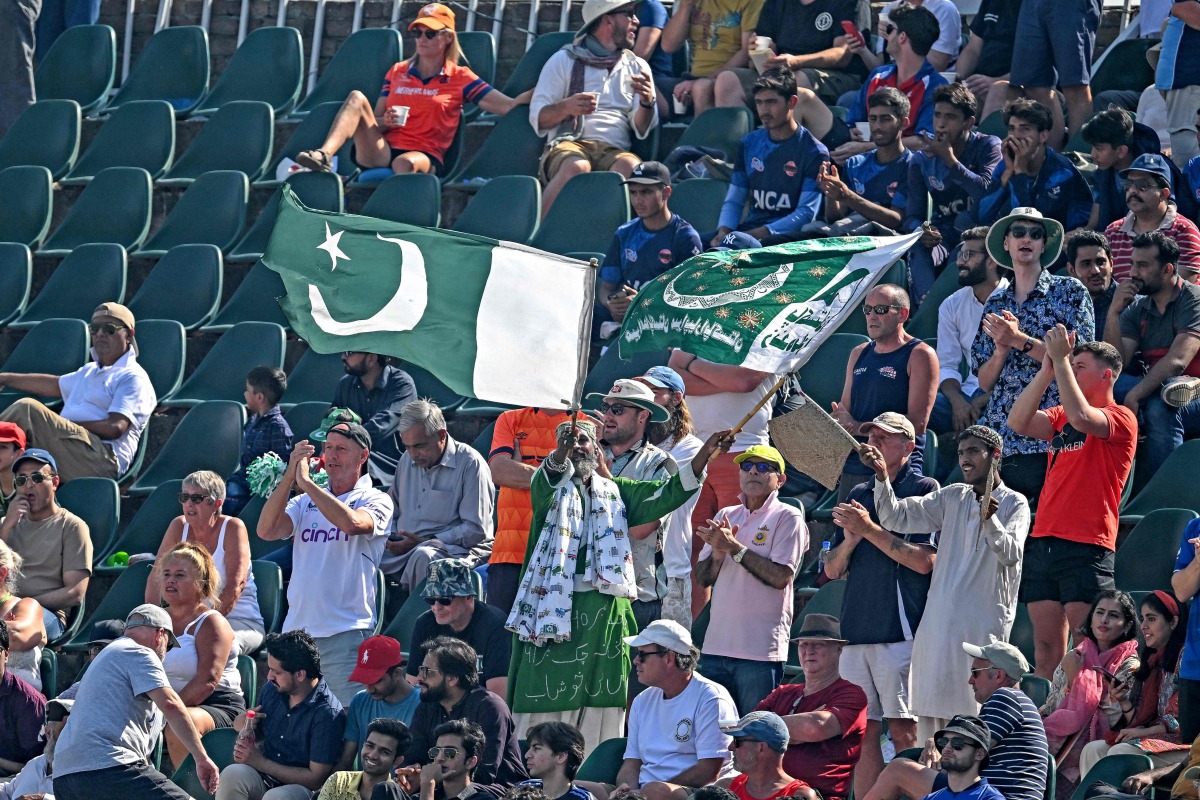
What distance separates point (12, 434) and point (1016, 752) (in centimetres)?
579

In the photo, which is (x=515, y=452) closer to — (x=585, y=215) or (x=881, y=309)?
(x=881, y=309)

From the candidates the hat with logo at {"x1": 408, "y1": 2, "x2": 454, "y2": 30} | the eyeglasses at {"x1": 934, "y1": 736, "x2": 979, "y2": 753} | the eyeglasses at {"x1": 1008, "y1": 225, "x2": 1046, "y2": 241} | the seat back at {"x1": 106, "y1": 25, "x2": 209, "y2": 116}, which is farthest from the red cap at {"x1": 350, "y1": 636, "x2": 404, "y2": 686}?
the seat back at {"x1": 106, "y1": 25, "x2": 209, "y2": 116}

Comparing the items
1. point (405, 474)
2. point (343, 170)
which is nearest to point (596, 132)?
point (343, 170)

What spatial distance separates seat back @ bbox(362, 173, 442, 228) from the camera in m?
12.6

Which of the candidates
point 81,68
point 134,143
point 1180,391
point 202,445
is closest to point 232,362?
point 202,445

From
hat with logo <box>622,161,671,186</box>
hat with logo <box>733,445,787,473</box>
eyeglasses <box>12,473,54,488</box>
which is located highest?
hat with logo <box>622,161,671,186</box>

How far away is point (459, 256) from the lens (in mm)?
7945

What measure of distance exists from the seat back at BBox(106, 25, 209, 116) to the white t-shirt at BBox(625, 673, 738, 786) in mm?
8085

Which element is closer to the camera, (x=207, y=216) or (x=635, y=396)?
(x=635, y=396)

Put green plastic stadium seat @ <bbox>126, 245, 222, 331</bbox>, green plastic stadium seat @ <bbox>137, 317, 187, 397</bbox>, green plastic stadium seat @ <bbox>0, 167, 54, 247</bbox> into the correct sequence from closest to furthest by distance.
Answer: green plastic stadium seat @ <bbox>137, 317, 187, 397</bbox>, green plastic stadium seat @ <bbox>126, 245, 222, 331</bbox>, green plastic stadium seat @ <bbox>0, 167, 54, 247</bbox>

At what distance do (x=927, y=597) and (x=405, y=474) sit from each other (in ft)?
9.06

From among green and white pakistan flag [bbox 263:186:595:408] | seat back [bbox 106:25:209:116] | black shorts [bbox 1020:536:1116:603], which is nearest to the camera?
green and white pakistan flag [bbox 263:186:595:408]

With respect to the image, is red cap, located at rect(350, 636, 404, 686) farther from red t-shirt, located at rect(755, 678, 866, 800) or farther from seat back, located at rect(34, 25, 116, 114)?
seat back, located at rect(34, 25, 116, 114)

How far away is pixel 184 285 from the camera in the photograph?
1288 centimetres
